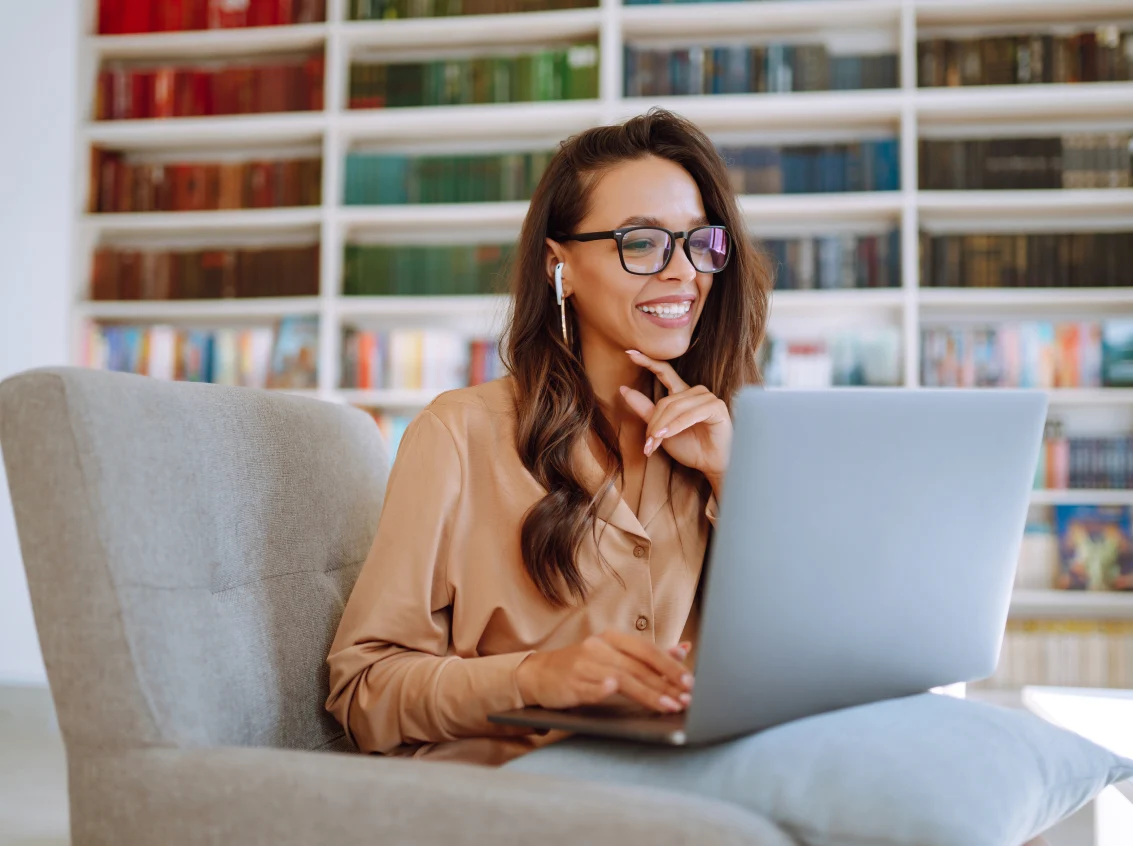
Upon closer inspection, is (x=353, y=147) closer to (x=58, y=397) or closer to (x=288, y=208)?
(x=288, y=208)

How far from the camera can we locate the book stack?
3.72 m

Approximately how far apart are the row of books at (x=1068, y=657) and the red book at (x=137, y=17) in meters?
3.81

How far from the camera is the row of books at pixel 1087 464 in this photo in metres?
3.46

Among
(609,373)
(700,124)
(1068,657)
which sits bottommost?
(1068,657)

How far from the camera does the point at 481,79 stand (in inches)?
149

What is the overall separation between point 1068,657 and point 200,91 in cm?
369

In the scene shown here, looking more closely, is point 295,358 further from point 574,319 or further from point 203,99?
point 574,319

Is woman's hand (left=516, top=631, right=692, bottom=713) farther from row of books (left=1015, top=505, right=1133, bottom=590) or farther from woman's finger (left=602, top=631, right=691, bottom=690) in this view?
row of books (left=1015, top=505, right=1133, bottom=590)

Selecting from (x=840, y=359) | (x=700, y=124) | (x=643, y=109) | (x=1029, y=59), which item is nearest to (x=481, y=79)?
(x=643, y=109)

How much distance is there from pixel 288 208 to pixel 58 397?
313 cm

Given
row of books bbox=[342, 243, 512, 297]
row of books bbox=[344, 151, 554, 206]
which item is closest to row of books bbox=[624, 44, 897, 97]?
row of books bbox=[344, 151, 554, 206]

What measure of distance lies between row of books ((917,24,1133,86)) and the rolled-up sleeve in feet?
9.60

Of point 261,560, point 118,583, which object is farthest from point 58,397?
point 261,560

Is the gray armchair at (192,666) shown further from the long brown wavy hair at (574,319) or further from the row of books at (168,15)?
the row of books at (168,15)
